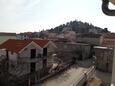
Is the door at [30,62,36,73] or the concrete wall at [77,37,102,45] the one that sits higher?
the concrete wall at [77,37,102,45]

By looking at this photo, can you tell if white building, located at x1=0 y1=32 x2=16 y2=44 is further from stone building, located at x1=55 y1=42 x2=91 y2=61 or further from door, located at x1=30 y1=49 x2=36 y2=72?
door, located at x1=30 y1=49 x2=36 y2=72

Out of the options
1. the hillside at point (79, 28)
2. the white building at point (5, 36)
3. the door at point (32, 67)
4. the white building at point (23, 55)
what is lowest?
the door at point (32, 67)

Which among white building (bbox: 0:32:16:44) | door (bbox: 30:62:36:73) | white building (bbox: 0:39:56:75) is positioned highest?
white building (bbox: 0:32:16:44)

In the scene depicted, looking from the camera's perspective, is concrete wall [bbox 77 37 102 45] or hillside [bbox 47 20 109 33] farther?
hillside [bbox 47 20 109 33]

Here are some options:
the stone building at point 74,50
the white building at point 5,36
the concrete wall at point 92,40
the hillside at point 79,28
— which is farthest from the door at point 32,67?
the hillside at point 79,28

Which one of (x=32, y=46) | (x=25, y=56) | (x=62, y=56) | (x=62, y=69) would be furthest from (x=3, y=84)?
(x=62, y=56)

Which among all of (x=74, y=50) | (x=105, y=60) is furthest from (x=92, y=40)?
(x=105, y=60)

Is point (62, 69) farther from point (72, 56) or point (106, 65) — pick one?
point (72, 56)

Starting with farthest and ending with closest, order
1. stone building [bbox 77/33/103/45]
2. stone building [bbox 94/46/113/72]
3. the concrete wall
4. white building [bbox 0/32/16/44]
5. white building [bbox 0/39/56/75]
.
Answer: stone building [bbox 77/33/103/45]
the concrete wall
white building [bbox 0/32/16/44]
stone building [bbox 94/46/113/72]
white building [bbox 0/39/56/75]

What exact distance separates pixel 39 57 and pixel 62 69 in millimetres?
4060

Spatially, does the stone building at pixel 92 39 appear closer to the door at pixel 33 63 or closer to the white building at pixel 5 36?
the white building at pixel 5 36

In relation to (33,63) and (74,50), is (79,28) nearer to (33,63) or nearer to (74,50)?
(74,50)

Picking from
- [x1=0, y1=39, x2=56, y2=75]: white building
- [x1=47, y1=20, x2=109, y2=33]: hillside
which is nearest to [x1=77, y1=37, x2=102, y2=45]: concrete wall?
[x1=0, y1=39, x2=56, y2=75]: white building

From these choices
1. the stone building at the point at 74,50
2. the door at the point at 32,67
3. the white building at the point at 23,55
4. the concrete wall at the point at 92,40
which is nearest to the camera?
the white building at the point at 23,55
